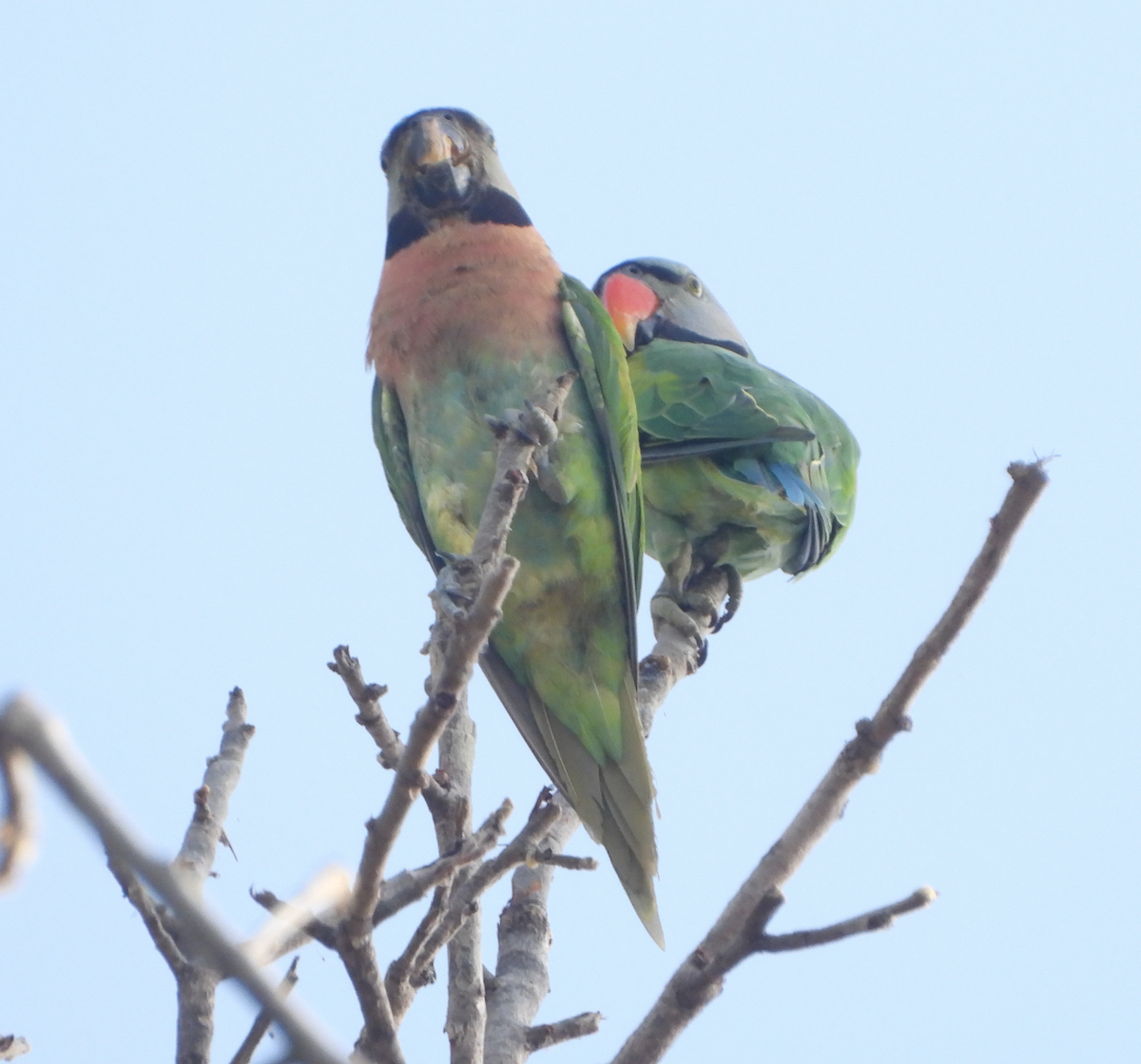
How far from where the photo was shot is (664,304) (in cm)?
802

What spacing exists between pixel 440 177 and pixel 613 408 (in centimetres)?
112

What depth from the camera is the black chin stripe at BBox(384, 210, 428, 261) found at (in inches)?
187

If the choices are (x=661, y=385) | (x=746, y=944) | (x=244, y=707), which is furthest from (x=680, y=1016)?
(x=661, y=385)

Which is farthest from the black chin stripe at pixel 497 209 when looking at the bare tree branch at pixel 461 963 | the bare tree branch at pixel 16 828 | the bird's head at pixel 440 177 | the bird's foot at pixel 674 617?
the bare tree branch at pixel 16 828

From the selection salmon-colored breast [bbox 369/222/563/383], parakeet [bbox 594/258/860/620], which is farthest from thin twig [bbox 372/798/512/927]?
parakeet [bbox 594/258/860/620]

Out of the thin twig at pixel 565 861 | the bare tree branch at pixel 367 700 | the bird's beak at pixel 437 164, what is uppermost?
the bird's beak at pixel 437 164

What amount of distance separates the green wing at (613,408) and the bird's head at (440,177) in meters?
0.54

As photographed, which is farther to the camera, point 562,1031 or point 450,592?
point 450,592

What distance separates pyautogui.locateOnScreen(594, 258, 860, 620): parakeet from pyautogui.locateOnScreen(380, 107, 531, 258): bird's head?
133 cm

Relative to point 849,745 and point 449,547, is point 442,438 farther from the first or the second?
point 849,745

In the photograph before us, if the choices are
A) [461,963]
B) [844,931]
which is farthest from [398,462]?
[844,931]

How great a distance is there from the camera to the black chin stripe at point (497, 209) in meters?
4.75

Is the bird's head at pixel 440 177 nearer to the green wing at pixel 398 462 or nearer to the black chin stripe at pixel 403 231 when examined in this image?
the black chin stripe at pixel 403 231

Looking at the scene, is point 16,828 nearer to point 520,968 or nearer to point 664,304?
point 520,968
